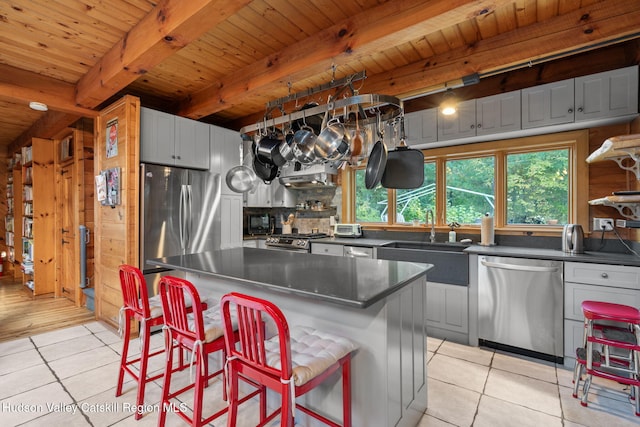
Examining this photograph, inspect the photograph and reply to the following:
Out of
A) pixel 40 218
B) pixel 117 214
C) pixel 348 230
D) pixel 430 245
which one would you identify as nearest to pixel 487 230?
pixel 430 245

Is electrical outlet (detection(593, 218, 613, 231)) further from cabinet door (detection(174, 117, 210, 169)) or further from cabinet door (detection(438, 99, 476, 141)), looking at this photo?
cabinet door (detection(174, 117, 210, 169))

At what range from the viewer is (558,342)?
8.34 ft

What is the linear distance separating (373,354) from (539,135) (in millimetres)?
2846

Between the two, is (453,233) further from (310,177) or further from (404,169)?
(310,177)

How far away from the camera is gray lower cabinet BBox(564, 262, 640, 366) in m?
2.25

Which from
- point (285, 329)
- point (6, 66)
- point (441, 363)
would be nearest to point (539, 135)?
point (441, 363)

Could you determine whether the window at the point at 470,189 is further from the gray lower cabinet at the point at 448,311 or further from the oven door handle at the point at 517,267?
the gray lower cabinet at the point at 448,311

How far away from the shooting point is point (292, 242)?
4223 mm

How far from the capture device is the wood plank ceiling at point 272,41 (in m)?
1.95

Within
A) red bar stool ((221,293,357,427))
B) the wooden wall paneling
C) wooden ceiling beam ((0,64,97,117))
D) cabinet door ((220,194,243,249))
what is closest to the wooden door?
the wooden wall paneling

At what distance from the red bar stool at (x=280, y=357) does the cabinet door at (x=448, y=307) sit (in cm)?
182

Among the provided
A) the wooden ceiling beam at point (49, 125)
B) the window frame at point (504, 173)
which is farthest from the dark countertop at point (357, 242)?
the wooden ceiling beam at point (49, 125)

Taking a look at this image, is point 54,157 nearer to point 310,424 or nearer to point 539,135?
point 310,424

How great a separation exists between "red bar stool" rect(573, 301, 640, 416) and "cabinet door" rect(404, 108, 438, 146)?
2024 millimetres
